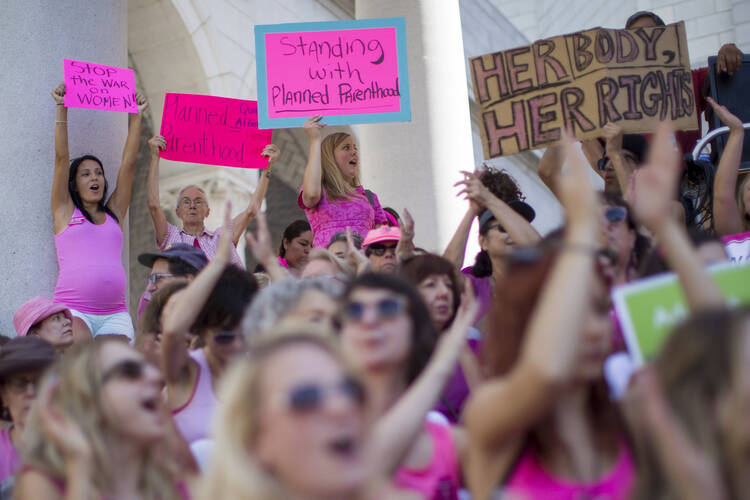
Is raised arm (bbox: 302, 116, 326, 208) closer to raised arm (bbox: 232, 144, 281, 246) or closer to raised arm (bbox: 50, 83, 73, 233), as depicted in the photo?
raised arm (bbox: 232, 144, 281, 246)

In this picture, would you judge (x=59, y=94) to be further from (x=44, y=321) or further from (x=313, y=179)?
(x=313, y=179)

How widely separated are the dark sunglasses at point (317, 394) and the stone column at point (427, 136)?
490 centimetres

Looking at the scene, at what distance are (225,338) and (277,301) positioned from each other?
2.29ft

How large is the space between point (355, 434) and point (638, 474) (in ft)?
1.99

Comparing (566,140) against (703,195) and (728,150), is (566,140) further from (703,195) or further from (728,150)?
(703,195)

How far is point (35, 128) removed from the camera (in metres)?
5.12

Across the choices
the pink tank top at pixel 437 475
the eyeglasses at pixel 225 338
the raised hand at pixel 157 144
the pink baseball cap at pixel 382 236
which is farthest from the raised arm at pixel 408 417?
the raised hand at pixel 157 144

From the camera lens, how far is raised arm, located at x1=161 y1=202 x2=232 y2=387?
10.8 ft

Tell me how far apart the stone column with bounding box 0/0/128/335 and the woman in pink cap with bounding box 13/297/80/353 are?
0.25 metres

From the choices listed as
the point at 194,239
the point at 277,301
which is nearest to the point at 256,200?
the point at 194,239

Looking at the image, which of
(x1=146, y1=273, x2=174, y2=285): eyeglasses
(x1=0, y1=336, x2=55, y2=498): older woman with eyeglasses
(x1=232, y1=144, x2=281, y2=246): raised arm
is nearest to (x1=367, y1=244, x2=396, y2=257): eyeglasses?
(x1=146, y1=273, x2=174, y2=285): eyeglasses

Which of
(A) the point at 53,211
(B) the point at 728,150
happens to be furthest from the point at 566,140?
(A) the point at 53,211

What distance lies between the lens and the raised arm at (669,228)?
2.14 metres

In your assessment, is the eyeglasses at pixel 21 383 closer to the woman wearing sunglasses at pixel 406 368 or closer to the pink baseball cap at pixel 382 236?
the woman wearing sunglasses at pixel 406 368
